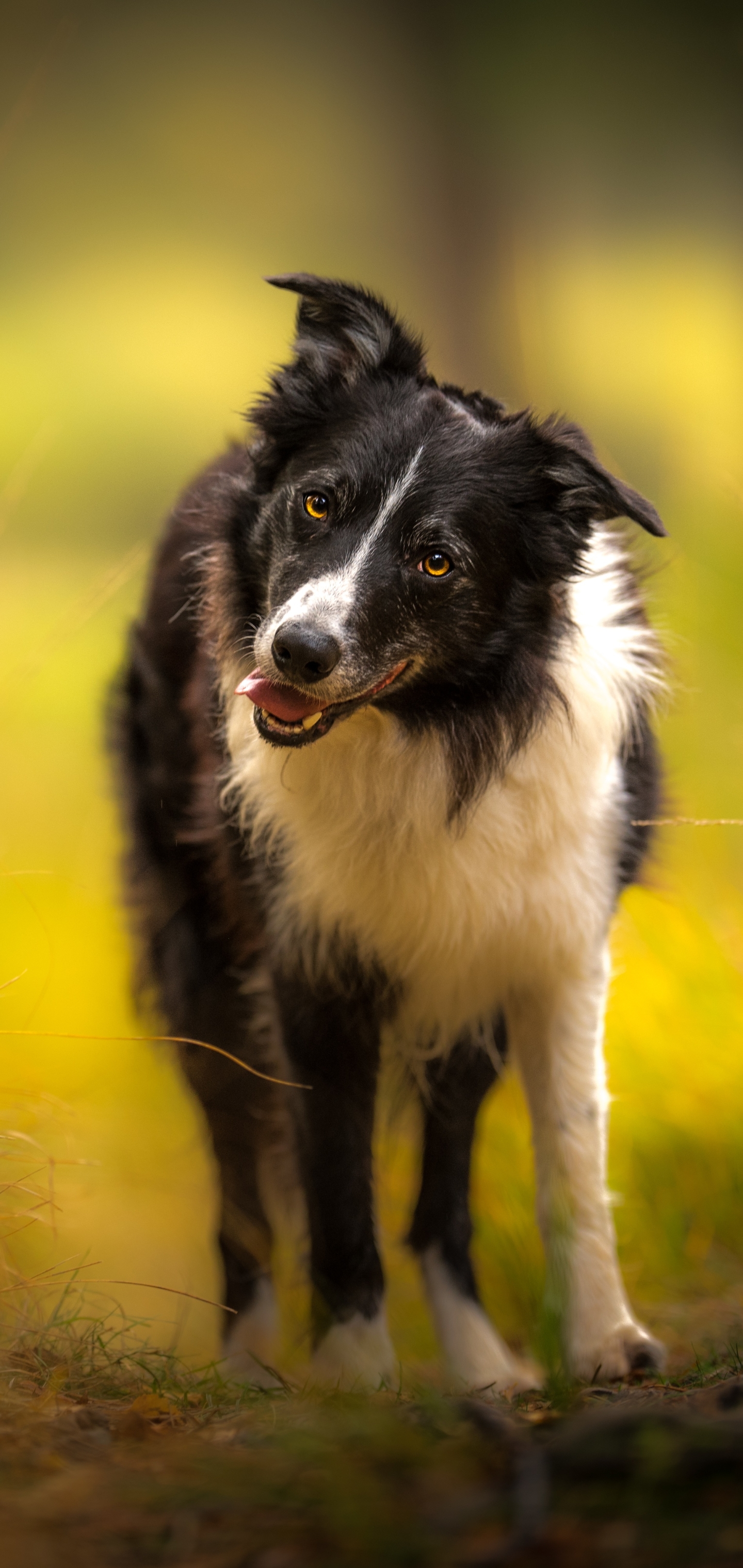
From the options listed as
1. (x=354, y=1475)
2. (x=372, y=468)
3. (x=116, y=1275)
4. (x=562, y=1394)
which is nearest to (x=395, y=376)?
(x=372, y=468)

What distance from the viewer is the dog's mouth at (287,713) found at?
97.1 inches

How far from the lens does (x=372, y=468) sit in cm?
261

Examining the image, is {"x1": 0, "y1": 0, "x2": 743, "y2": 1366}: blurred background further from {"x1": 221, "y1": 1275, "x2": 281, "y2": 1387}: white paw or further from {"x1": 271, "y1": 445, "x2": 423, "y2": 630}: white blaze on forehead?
{"x1": 271, "y1": 445, "x2": 423, "y2": 630}: white blaze on forehead

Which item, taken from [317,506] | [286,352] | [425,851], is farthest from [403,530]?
[286,352]

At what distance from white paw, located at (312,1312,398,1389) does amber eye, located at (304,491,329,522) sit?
68.6 inches

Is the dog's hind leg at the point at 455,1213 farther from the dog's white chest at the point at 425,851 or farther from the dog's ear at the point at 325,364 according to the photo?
the dog's ear at the point at 325,364

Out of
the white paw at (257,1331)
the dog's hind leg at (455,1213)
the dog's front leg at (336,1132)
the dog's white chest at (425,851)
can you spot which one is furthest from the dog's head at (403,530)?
the white paw at (257,1331)

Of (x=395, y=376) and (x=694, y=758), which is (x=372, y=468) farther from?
(x=694, y=758)

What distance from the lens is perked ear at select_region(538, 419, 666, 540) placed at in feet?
8.32

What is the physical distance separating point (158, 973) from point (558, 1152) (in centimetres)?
141

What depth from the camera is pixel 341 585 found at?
245cm

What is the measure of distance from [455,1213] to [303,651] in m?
1.69

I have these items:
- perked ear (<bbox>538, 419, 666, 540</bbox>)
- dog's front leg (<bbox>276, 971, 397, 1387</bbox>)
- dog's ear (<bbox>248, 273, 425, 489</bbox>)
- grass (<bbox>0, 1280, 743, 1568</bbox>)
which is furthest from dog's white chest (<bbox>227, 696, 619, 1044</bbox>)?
grass (<bbox>0, 1280, 743, 1568</bbox>)

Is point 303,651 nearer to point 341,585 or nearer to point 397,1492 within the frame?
point 341,585
